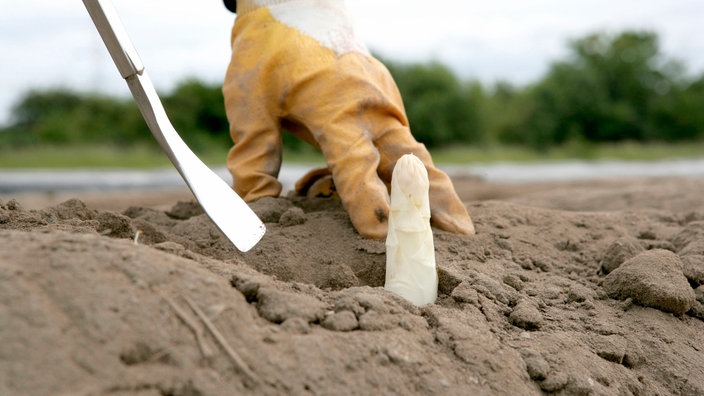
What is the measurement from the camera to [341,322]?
1.33 metres

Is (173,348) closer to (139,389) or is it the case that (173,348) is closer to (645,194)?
(139,389)

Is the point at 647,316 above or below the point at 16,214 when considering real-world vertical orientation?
below

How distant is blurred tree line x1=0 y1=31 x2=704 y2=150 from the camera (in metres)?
15.6

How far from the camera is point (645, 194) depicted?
11.1 ft

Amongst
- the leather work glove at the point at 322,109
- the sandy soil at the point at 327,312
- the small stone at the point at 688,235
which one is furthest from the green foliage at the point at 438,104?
Result: the sandy soil at the point at 327,312

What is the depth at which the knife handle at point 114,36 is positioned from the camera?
64.7 inches

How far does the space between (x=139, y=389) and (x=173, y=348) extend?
9 centimetres

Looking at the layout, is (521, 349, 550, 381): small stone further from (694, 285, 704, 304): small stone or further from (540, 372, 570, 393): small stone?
(694, 285, 704, 304): small stone

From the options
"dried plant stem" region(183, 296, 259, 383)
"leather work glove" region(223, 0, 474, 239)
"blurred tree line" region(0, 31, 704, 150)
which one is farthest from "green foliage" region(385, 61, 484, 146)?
"dried plant stem" region(183, 296, 259, 383)

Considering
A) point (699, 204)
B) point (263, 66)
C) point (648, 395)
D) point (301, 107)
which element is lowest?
point (699, 204)

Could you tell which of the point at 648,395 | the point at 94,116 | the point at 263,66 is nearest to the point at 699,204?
the point at 648,395

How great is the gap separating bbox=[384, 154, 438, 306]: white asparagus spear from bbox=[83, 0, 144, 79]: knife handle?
675 mm

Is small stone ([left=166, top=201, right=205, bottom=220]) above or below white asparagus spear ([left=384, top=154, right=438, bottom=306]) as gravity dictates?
above

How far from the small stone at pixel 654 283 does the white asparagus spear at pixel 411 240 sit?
1.79ft
